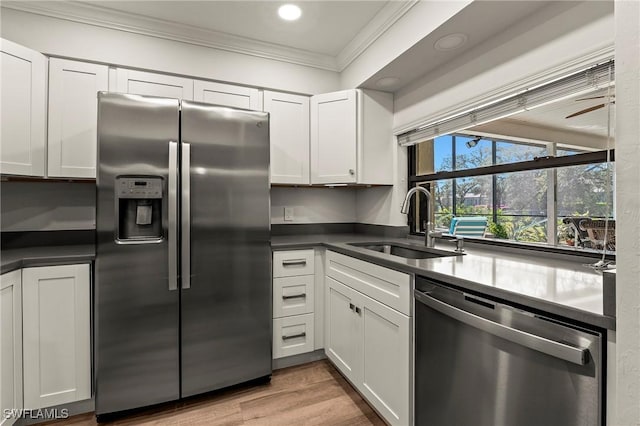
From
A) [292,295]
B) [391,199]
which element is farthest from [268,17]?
[292,295]

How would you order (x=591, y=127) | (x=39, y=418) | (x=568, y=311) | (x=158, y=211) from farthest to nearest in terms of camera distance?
(x=158, y=211)
(x=39, y=418)
(x=591, y=127)
(x=568, y=311)

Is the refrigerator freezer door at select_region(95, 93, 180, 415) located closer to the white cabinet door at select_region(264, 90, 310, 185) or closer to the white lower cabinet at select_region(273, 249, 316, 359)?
the white lower cabinet at select_region(273, 249, 316, 359)

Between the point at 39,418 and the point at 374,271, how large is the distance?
6.62 ft

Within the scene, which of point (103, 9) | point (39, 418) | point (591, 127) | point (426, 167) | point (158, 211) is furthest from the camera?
point (426, 167)

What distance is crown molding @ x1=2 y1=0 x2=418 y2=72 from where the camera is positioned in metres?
1.98

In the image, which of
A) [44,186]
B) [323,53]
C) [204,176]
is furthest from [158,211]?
[323,53]

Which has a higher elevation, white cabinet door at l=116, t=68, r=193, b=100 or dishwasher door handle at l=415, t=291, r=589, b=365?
white cabinet door at l=116, t=68, r=193, b=100

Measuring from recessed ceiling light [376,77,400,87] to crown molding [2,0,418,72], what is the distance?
0.90 ft

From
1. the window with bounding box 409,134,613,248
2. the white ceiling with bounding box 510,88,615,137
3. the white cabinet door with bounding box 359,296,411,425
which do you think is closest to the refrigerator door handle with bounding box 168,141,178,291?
the white cabinet door with bounding box 359,296,411,425

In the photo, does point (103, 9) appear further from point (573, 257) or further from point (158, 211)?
point (573, 257)

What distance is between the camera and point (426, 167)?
254cm

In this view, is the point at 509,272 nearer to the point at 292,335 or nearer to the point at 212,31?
the point at 292,335

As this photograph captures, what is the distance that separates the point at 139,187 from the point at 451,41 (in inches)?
78.0

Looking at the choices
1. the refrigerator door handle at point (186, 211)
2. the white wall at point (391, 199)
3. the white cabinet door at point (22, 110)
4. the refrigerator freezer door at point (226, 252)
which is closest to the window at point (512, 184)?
the white wall at point (391, 199)
